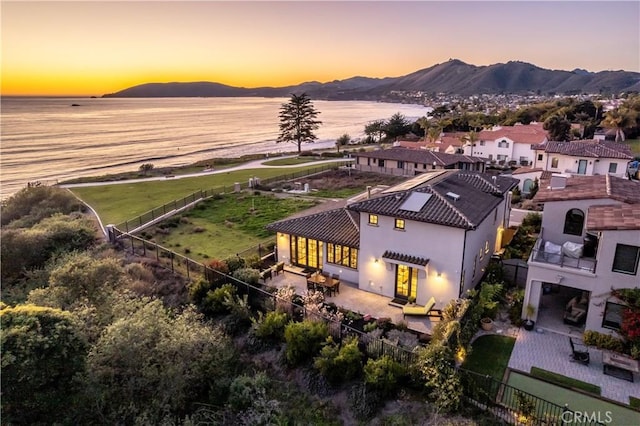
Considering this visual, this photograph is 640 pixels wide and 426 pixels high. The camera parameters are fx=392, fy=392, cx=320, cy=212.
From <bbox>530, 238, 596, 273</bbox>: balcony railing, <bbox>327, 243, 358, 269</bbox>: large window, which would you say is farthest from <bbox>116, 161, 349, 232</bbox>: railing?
<bbox>530, 238, 596, 273</bbox>: balcony railing

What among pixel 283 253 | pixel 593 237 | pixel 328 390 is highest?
pixel 593 237

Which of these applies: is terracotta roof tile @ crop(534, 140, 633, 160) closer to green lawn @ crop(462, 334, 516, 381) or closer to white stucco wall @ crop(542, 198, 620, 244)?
white stucco wall @ crop(542, 198, 620, 244)

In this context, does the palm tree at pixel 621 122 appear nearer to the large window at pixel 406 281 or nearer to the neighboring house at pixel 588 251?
the neighboring house at pixel 588 251

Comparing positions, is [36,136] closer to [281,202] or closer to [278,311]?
[281,202]

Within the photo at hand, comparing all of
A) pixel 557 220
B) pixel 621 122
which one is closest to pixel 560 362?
pixel 557 220

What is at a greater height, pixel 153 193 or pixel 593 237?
pixel 593 237

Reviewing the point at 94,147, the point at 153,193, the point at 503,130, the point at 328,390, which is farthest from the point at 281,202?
the point at 94,147

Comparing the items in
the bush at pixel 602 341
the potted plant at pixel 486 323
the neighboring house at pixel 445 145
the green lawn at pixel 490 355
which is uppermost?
the neighboring house at pixel 445 145

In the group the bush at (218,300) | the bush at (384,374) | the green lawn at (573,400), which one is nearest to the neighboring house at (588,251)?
the green lawn at (573,400)
